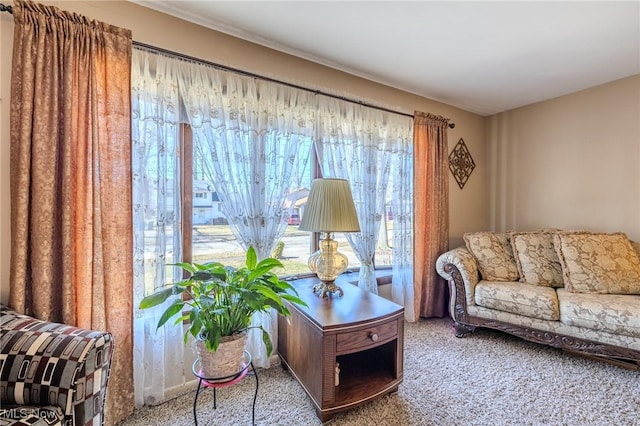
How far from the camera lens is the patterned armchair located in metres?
Answer: 1.01

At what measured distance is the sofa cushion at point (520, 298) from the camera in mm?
2213

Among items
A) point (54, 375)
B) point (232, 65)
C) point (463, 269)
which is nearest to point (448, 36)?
point (232, 65)

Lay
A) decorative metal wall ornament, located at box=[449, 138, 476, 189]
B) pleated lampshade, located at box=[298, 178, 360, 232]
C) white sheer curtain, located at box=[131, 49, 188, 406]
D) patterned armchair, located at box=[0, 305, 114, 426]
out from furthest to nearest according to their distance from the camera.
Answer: decorative metal wall ornament, located at box=[449, 138, 476, 189] < pleated lampshade, located at box=[298, 178, 360, 232] < white sheer curtain, located at box=[131, 49, 188, 406] < patterned armchair, located at box=[0, 305, 114, 426]

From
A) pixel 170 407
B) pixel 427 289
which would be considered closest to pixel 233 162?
pixel 170 407

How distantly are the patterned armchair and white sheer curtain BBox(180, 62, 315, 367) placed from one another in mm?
997

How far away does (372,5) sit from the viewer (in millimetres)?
1672

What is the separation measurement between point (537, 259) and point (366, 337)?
2.09m

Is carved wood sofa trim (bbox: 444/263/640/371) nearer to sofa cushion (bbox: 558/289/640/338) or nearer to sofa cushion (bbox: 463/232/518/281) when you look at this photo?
sofa cushion (bbox: 558/289/640/338)

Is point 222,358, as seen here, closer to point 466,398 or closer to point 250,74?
point 466,398

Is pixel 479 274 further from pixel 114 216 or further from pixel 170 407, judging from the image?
pixel 114 216

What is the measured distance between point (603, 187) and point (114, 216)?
4.15 meters

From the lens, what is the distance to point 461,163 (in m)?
3.37

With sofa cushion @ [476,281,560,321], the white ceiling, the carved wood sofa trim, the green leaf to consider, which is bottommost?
the carved wood sofa trim

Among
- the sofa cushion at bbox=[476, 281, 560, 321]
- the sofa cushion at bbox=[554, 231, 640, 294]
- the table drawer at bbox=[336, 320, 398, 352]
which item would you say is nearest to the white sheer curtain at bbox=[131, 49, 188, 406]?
the table drawer at bbox=[336, 320, 398, 352]
